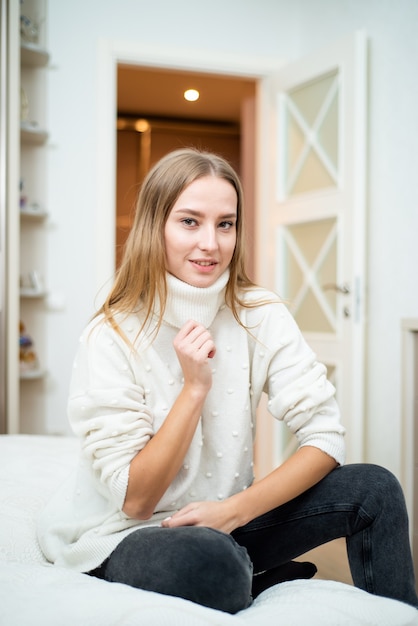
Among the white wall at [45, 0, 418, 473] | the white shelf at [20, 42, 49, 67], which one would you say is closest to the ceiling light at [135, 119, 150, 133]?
the white wall at [45, 0, 418, 473]

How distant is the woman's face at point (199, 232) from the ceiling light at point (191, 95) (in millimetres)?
4090

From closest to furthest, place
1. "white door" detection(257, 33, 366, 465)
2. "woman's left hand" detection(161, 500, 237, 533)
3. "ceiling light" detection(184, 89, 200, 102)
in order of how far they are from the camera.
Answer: "woman's left hand" detection(161, 500, 237, 533) < "white door" detection(257, 33, 366, 465) < "ceiling light" detection(184, 89, 200, 102)

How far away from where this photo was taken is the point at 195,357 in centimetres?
121

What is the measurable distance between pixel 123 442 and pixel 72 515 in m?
0.26

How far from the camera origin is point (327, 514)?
4.12 ft

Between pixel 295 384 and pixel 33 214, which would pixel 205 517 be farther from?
pixel 33 214

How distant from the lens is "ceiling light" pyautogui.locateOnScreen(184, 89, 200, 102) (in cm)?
519

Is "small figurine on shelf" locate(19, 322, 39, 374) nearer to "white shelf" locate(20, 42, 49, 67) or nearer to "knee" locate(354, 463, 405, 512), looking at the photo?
"white shelf" locate(20, 42, 49, 67)

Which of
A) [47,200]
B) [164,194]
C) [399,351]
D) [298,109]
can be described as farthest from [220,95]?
[164,194]

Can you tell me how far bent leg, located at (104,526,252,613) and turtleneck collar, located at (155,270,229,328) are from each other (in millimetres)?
424

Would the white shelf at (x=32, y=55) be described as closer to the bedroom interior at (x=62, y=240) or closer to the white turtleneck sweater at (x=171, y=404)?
the bedroom interior at (x=62, y=240)

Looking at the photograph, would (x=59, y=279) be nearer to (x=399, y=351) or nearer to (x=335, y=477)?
(x=399, y=351)

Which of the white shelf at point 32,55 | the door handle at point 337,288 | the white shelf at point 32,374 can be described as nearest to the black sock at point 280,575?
the door handle at point 337,288

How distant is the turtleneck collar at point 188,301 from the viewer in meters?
1.32
